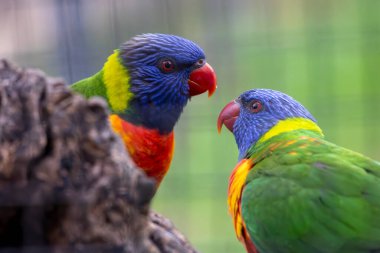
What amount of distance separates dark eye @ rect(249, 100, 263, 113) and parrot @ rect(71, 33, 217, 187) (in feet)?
0.51

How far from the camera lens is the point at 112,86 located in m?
1.92

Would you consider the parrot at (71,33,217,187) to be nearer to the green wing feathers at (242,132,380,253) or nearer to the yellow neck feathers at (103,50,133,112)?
the yellow neck feathers at (103,50,133,112)

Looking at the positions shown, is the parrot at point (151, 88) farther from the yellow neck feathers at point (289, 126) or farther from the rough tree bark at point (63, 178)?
the rough tree bark at point (63, 178)

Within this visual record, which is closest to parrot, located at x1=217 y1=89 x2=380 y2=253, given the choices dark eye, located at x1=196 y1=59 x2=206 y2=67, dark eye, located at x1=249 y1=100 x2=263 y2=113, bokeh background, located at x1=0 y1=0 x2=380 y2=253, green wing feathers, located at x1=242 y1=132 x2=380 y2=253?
green wing feathers, located at x1=242 y1=132 x2=380 y2=253

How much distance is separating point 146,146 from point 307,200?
0.56 metres

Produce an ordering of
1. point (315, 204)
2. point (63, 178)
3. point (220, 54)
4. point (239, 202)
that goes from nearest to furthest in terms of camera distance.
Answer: point (63, 178), point (315, 204), point (239, 202), point (220, 54)

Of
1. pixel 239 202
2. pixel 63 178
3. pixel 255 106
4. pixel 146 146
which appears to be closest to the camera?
pixel 63 178

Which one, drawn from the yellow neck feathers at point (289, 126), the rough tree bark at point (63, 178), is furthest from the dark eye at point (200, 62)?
the rough tree bark at point (63, 178)

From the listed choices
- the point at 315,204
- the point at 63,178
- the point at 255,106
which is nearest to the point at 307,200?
the point at 315,204

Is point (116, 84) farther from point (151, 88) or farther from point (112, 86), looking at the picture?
point (151, 88)

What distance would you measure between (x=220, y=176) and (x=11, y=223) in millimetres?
1971

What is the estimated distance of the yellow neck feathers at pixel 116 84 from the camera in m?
1.90

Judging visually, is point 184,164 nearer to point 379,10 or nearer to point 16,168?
point 379,10

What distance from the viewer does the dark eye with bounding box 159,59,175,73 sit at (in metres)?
2.03
